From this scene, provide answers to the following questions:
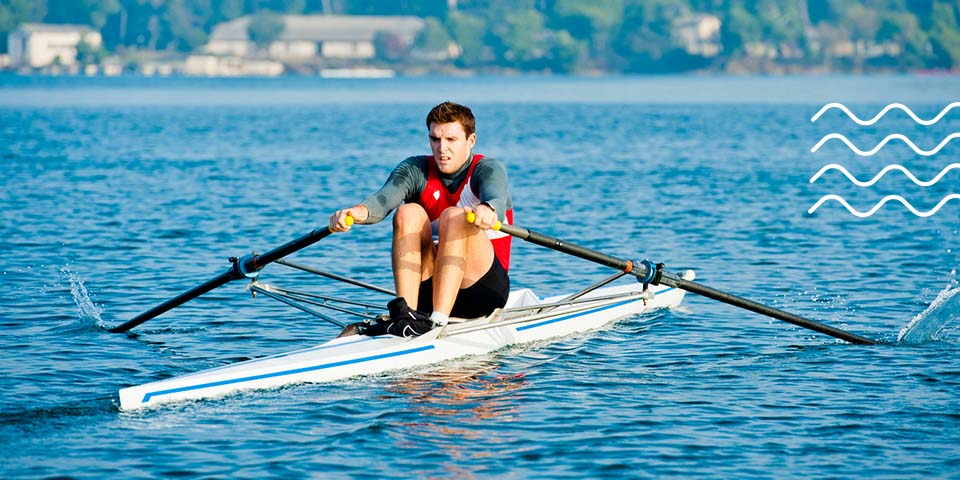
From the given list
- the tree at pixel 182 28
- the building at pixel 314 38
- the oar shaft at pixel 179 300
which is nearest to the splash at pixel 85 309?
the oar shaft at pixel 179 300

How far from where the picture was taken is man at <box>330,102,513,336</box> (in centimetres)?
989

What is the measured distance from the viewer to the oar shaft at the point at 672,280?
32.3 ft

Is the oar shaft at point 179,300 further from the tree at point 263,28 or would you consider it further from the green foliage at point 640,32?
the tree at point 263,28

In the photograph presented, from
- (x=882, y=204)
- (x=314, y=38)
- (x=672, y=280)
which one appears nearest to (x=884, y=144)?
(x=882, y=204)

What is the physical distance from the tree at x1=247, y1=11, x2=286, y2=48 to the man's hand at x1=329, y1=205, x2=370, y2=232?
570 feet

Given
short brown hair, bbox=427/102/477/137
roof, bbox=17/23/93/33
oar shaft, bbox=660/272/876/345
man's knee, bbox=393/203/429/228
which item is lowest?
oar shaft, bbox=660/272/876/345

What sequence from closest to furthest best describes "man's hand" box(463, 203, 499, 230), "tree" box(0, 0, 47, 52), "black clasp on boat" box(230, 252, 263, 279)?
"man's hand" box(463, 203, 499, 230) → "black clasp on boat" box(230, 252, 263, 279) → "tree" box(0, 0, 47, 52)

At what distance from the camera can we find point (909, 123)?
55281 millimetres

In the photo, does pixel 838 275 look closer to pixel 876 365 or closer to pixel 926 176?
pixel 876 365

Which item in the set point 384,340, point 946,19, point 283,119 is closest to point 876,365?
point 384,340

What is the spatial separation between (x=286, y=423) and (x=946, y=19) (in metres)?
152

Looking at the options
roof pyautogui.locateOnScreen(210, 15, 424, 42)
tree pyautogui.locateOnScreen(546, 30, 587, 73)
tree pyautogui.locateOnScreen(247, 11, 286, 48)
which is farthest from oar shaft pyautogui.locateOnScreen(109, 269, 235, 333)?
roof pyautogui.locateOnScreen(210, 15, 424, 42)

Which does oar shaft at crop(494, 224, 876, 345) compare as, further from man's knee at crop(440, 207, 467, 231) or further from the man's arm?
the man's arm

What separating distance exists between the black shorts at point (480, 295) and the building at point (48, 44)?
176 meters
